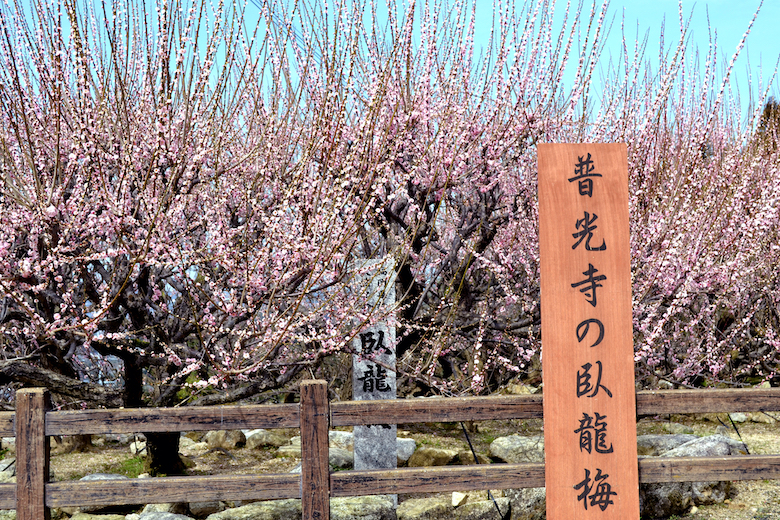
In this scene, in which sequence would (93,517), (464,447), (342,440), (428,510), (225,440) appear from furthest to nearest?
1. (225,440)
2. (464,447)
3. (342,440)
4. (428,510)
5. (93,517)

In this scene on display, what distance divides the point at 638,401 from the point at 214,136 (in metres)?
4.63

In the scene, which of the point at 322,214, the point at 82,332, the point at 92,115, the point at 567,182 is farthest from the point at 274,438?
the point at 567,182

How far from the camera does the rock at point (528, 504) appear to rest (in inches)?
257

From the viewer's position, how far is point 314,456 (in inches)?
177

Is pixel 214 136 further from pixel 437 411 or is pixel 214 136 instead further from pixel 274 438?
pixel 274 438

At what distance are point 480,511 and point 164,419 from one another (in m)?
3.44

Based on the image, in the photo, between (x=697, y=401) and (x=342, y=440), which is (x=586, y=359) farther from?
(x=342, y=440)

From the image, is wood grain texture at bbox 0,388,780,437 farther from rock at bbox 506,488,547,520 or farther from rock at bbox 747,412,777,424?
rock at bbox 747,412,777,424

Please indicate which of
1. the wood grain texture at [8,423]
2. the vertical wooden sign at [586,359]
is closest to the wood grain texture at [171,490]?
the wood grain texture at [8,423]

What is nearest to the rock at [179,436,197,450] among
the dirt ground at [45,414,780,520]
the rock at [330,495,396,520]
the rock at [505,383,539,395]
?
the dirt ground at [45,414,780,520]

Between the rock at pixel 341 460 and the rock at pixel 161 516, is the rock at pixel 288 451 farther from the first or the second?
the rock at pixel 161 516

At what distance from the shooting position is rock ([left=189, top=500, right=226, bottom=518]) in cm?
691

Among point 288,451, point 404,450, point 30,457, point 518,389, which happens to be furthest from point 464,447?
point 30,457

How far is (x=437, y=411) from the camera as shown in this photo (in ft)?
15.2
